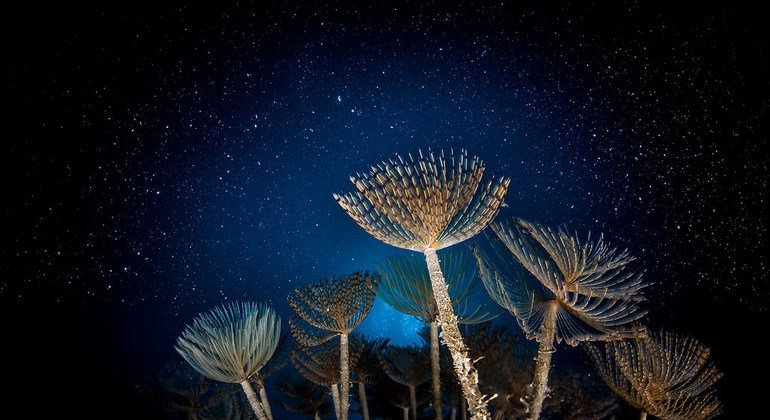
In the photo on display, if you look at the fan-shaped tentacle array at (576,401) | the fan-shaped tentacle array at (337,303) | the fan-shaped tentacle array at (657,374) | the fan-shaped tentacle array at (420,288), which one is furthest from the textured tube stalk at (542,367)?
the fan-shaped tentacle array at (576,401)

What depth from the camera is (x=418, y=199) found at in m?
3.50

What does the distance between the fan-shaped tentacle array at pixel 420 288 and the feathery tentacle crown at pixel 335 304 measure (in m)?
0.42

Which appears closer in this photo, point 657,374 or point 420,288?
point 657,374

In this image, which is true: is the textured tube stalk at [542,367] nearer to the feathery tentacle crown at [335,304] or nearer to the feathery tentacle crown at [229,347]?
the feathery tentacle crown at [335,304]

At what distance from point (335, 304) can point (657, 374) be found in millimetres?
4307

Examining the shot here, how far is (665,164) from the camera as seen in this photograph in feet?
39.7

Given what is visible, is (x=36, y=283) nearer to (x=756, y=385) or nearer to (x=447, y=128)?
(x=447, y=128)

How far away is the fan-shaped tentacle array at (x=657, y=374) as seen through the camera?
4566 mm

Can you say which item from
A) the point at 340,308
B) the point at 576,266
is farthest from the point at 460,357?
the point at 340,308

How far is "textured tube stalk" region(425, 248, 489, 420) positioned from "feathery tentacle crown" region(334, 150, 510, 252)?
51 cm

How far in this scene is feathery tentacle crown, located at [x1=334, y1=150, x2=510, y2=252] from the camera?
11.5 ft

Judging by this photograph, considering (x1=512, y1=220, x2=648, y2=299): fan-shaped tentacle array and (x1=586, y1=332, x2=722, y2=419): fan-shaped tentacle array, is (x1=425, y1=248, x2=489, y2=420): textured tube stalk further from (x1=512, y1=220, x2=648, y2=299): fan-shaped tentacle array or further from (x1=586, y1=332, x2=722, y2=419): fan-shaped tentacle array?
(x1=586, y1=332, x2=722, y2=419): fan-shaped tentacle array

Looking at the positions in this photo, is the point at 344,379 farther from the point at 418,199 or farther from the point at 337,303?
the point at 418,199

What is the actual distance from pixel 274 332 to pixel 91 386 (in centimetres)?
1447
